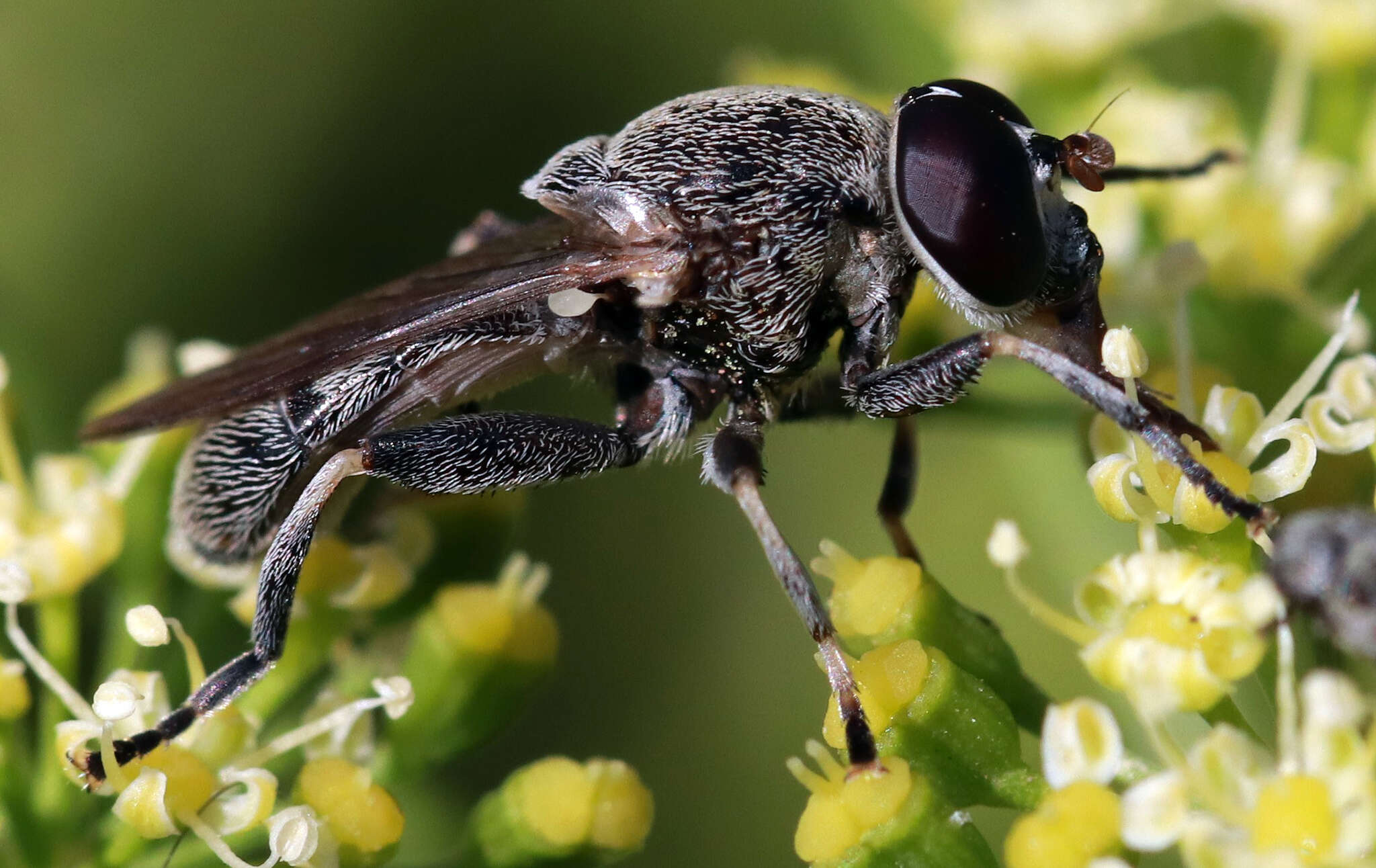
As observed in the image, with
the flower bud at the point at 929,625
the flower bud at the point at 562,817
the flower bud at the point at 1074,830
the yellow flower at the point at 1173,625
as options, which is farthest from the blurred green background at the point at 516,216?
the flower bud at the point at 1074,830

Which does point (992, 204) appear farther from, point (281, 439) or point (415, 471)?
point (281, 439)

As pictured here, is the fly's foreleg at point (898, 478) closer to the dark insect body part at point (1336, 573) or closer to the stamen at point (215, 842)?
the dark insect body part at point (1336, 573)

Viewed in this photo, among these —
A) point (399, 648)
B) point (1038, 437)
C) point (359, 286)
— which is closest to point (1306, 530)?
point (1038, 437)

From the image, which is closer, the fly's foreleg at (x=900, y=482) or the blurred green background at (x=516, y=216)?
the fly's foreleg at (x=900, y=482)

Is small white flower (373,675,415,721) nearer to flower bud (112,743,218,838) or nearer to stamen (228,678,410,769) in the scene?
stamen (228,678,410,769)

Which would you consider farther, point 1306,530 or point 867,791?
point 867,791

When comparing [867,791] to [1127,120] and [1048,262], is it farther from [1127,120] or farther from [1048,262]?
[1127,120]
